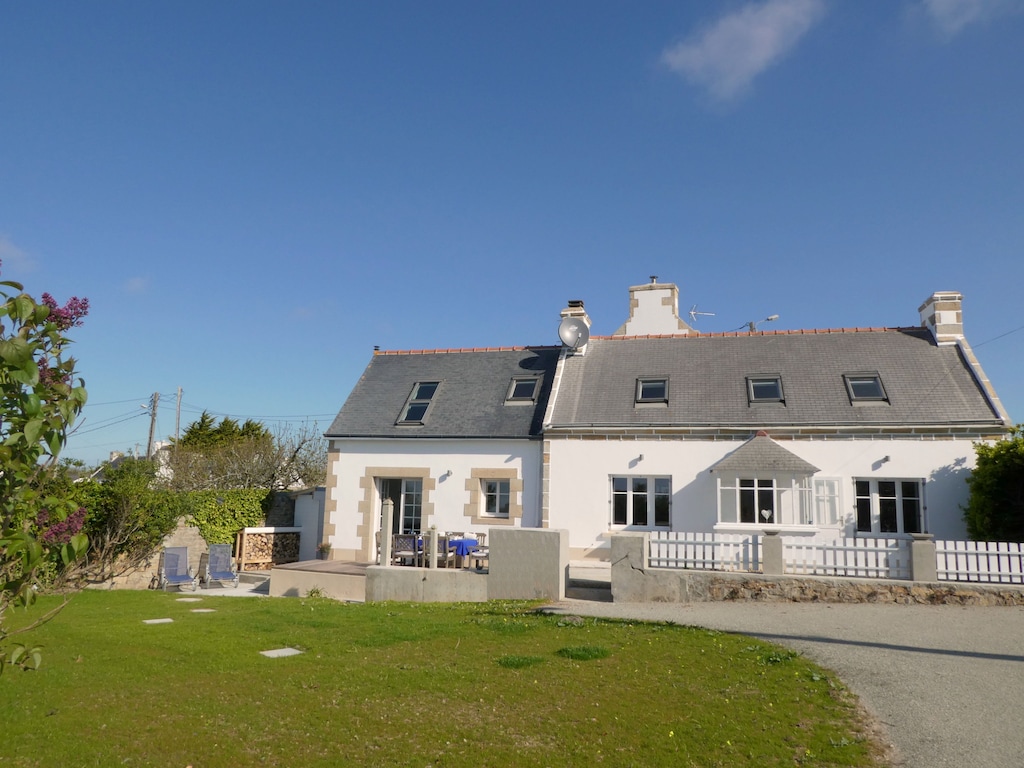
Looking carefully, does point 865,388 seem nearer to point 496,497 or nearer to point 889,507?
point 889,507

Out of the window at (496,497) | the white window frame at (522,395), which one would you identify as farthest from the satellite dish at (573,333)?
the window at (496,497)

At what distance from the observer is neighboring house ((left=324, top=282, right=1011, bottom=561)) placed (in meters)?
16.2

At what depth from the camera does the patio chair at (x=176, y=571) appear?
664 inches

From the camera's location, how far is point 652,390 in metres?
18.9

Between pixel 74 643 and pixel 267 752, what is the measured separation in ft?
17.3

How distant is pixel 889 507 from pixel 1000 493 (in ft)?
7.81

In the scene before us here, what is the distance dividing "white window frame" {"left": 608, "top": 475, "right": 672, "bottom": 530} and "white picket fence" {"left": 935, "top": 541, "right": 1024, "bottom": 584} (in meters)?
6.10

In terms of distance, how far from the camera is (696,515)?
17.0 m

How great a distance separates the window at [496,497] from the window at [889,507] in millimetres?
8284

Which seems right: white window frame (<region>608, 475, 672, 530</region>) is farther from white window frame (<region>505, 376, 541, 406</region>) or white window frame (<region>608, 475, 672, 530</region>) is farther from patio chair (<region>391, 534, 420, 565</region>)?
patio chair (<region>391, 534, 420, 565</region>)

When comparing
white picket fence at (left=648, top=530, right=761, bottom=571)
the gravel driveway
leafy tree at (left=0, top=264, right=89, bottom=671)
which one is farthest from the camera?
white picket fence at (left=648, top=530, right=761, bottom=571)

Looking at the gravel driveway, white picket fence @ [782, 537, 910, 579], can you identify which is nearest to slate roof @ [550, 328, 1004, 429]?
white picket fence @ [782, 537, 910, 579]

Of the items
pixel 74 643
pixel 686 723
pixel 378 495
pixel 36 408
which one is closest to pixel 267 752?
pixel 686 723

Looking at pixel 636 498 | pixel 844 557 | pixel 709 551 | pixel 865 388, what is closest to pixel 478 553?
pixel 636 498
